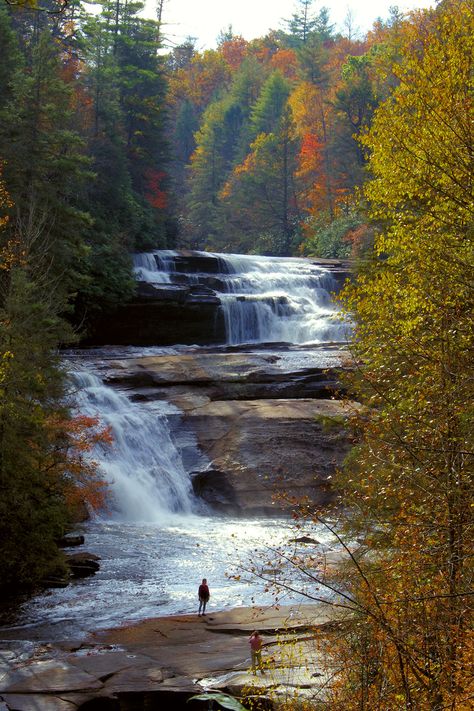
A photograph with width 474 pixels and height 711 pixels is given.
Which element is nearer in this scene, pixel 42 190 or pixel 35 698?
pixel 35 698

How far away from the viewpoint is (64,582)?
16922 millimetres

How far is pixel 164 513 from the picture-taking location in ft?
77.0

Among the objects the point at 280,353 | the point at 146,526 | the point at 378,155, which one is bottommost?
the point at 146,526

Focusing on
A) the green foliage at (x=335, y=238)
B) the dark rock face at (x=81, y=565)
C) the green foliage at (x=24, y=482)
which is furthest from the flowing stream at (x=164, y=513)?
the green foliage at (x=335, y=238)

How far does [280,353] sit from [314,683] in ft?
68.2

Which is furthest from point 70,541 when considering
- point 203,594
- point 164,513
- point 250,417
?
point 250,417

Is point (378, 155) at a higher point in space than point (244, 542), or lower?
higher

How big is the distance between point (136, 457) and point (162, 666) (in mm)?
13081

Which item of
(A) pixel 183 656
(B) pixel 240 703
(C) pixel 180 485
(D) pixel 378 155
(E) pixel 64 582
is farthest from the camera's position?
(C) pixel 180 485

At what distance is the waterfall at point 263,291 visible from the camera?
35938 mm

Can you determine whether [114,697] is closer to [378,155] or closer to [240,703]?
[240,703]

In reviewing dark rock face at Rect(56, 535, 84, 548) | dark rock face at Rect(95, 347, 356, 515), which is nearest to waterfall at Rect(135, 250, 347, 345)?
dark rock face at Rect(95, 347, 356, 515)

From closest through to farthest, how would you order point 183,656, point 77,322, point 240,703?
point 240,703 → point 183,656 → point 77,322

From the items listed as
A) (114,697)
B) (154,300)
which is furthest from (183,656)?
(154,300)
